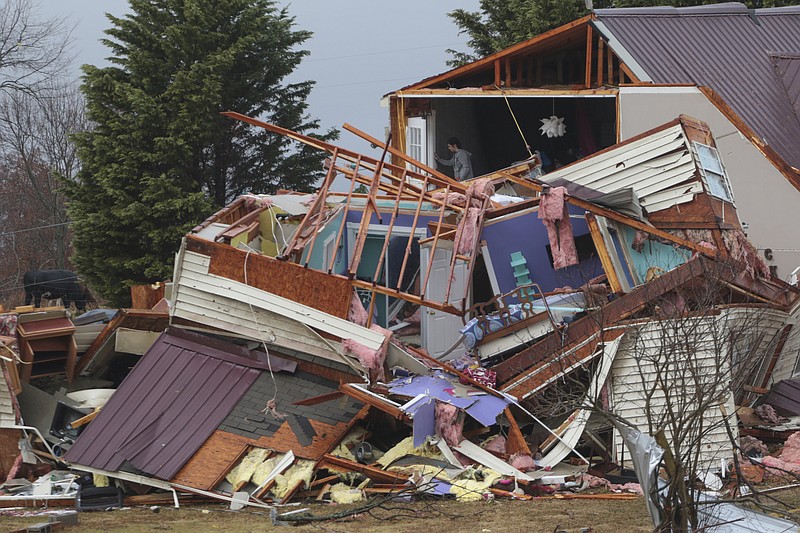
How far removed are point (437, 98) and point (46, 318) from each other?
11404 millimetres

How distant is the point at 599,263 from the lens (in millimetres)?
16688

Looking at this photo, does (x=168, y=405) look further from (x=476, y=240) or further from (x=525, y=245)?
(x=525, y=245)

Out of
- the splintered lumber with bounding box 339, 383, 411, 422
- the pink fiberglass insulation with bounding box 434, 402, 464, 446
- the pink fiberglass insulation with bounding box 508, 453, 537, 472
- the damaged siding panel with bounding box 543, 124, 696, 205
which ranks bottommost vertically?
the pink fiberglass insulation with bounding box 508, 453, 537, 472

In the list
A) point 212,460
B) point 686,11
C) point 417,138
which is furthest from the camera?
point 417,138

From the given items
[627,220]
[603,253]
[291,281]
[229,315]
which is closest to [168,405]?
[229,315]

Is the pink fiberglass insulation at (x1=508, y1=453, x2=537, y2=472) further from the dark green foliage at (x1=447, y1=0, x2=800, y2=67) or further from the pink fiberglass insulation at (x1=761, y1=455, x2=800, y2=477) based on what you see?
the dark green foliage at (x1=447, y1=0, x2=800, y2=67)

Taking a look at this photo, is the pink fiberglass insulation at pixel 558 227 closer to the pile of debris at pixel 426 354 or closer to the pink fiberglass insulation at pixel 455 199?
the pile of debris at pixel 426 354

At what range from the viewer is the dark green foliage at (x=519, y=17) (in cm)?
3272

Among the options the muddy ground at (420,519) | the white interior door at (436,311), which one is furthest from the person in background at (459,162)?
the muddy ground at (420,519)

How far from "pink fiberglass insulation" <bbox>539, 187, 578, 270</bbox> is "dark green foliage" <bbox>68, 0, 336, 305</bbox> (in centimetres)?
1527

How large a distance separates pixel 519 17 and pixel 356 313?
20.7 metres

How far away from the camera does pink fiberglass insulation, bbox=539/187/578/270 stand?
642 inches

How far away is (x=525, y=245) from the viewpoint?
1725 cm

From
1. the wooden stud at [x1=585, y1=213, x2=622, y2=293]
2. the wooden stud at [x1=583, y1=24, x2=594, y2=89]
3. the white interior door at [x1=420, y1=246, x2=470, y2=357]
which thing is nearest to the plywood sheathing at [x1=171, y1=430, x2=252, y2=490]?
the white interior door at [x1=420, y1=246, x2=470, y2=357]
